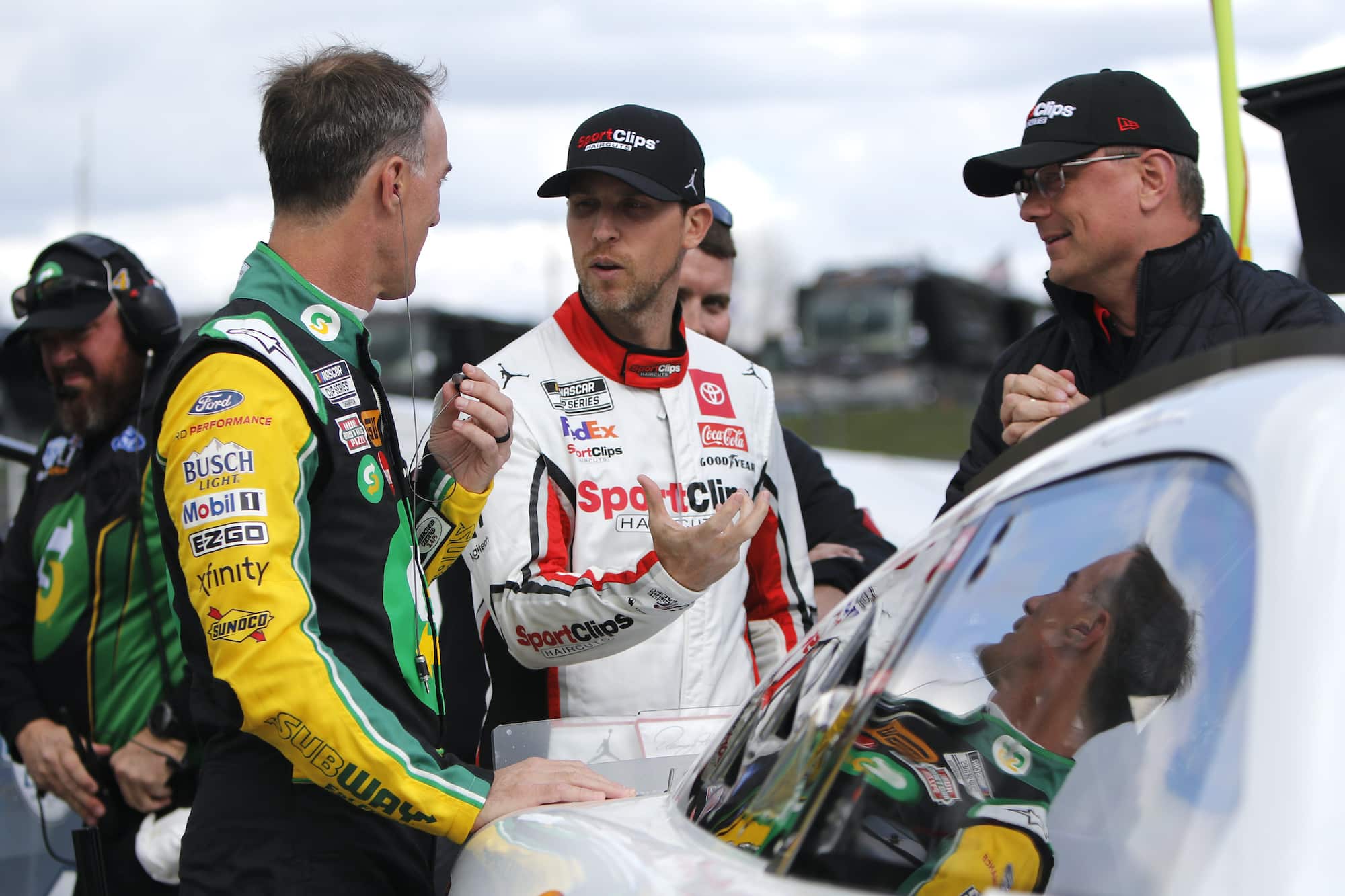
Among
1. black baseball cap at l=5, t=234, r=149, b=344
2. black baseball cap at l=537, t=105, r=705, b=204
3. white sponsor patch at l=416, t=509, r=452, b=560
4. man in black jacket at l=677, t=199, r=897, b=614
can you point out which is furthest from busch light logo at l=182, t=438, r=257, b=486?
man in black jacket at l=677, t=199, r=897, b=614

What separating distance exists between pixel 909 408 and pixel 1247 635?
3042 centimetres

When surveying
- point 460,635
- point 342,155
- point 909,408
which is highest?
point 342,155

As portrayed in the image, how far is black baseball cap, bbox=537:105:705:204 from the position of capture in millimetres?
2801

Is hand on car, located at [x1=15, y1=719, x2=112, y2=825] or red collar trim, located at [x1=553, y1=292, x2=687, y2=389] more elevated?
red collar trim, located at [x1=553, y1=292, x2=687, y2=389]

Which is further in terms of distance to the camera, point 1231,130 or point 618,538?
point 1231,130

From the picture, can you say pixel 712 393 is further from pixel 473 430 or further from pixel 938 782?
pixel 938 782

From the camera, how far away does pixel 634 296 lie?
9.30ft

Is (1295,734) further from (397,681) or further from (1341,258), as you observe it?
Result: (1341,258)

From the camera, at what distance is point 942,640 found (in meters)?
1.59

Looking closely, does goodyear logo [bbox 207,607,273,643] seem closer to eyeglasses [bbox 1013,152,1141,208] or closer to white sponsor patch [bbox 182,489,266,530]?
white sponsor patch [bbox 182,489,266,530]

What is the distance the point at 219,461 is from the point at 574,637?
82cm

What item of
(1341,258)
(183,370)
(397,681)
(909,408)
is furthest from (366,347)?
(909,408)

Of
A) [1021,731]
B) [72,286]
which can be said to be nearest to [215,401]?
[1021,731]

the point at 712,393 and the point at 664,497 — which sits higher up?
the point at 712,393
